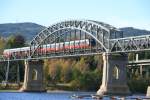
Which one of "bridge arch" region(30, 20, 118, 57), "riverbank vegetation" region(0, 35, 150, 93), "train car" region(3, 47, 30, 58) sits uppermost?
"bridge arch" region(30, 20, 118, 57)

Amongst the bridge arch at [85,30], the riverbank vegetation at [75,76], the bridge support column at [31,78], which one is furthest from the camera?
the riverbank vegetation at [75,76]

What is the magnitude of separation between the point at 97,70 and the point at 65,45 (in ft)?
124

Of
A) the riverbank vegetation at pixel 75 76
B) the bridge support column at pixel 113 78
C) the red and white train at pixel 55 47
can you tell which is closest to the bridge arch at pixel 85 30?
the red and white train at pixel 55 47

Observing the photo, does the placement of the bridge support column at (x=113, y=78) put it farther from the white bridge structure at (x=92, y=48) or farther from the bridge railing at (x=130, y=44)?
the bridge railing at (x=130, y=44)

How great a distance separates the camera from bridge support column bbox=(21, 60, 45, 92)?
15600 cm

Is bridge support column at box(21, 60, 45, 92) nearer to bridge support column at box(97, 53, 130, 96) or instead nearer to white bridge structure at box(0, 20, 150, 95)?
white bridge structure at box(0, 20, 150, 95)

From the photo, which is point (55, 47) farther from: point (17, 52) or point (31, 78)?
point (17, 52)

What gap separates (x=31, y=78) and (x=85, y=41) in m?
29.6

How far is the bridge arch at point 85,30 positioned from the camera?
133m

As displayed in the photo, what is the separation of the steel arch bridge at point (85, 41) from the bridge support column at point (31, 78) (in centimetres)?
291

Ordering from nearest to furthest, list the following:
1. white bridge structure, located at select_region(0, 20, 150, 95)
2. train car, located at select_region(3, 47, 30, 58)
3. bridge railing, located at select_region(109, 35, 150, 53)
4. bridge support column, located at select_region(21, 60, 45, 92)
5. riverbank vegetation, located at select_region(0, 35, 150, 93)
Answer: bridge railing, located at select_region(109, 35, 150, 53)
white bridge structure, located at select_region(0, 20, 150, 95)
bridge support column, located at select_region(21, 60, 45, 92)
train car, located at select_region(3, 47, 30, 58)
riverbank vegetation, located at select_region(0, 35, 150, 93)

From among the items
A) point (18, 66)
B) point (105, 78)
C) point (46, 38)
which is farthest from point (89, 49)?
point (18, 66)

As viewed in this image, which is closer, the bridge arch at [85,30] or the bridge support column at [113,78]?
the bridge support column at [113,78]

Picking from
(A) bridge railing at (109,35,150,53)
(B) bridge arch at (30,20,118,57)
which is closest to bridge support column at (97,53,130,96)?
(A) bridge railing at (109,35,150,53)
